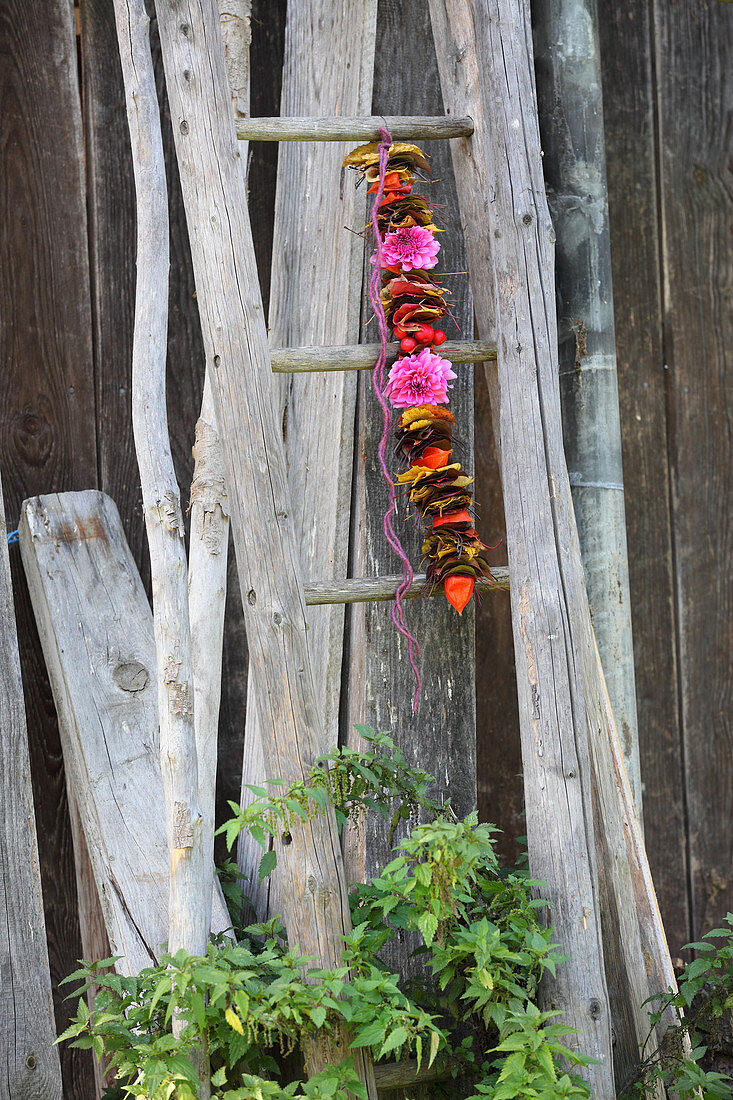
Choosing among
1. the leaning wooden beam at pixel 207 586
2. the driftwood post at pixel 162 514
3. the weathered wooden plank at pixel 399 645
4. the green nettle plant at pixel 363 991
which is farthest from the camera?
the weathered wooden plank at pixel 399 645

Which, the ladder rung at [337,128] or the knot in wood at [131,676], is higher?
the ladder rung at [337,128]

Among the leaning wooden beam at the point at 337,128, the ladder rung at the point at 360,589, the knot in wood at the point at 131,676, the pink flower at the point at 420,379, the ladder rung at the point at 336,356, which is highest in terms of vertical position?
the leaning wooden beam at the point at 337,128

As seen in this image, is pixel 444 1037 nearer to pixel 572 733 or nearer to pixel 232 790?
pixel 572 733

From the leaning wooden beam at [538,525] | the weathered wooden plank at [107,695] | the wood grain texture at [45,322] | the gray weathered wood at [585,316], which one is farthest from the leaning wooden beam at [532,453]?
the wood grain texture at [45,322]

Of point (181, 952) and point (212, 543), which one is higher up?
point (212, 543)

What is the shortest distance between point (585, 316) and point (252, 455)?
986 mm

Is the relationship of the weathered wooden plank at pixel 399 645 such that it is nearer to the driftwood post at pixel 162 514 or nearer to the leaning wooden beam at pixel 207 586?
the leaning wooden beam at pixel 207 586

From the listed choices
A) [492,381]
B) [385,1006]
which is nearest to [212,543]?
[492,381]

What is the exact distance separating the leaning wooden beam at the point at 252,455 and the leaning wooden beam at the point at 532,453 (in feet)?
1.33

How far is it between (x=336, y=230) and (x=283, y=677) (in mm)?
998

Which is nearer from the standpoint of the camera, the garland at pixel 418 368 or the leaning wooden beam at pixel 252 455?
the leaning wooden beam at pixel 252 455

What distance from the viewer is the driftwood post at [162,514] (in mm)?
1552

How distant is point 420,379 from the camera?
1.74 meters

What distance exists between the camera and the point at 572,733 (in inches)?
68.0
